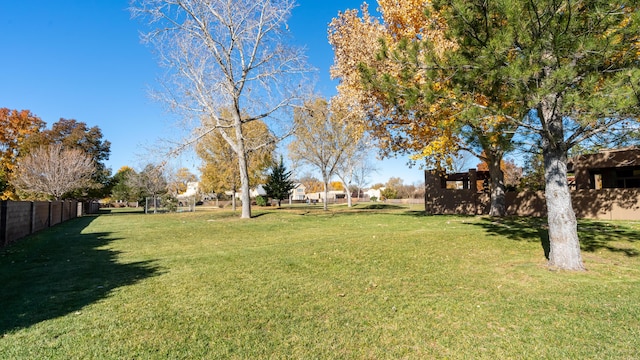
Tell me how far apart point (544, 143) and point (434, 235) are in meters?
4.31

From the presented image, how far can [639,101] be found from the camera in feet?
16.8

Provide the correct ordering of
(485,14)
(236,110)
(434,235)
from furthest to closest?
1. (236,110)
2. (434,235)
3. (485,14)

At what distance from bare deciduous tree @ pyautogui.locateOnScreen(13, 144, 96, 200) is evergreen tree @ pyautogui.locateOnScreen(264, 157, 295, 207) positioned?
17228 millimetres

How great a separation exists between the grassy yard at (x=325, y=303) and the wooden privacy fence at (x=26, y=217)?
2604 millimetres

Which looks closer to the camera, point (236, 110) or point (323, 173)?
point (236, 110)

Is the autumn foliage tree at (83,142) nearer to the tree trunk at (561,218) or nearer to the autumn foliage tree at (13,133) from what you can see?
the autumn foliage tree at (13,133)

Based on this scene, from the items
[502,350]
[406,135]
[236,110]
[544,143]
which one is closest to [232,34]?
[236,110]

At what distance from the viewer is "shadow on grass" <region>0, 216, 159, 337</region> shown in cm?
434

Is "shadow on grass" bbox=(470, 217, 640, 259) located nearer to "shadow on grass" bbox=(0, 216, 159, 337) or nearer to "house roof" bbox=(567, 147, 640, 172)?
"house roof" bbox=(567, 147, 640, 172)

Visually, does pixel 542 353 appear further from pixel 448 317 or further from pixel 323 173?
pixel 323 173

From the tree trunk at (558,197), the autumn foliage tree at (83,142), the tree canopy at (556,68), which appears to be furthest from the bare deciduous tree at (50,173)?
the tree trunk at (558,197)

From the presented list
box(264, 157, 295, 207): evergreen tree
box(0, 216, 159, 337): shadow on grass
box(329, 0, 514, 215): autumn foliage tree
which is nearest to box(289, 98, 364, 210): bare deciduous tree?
box(264, 157, 295, 207): evergreen tree

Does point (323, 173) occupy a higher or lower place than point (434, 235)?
higher

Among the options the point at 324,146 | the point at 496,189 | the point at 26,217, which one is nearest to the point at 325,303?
the point at 26,217
